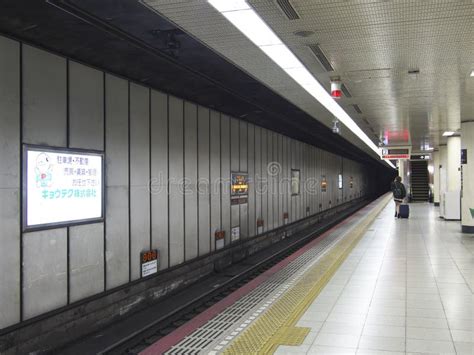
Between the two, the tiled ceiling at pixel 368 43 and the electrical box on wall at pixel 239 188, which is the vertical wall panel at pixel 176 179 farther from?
the electrical box on wall at pixel 239 188

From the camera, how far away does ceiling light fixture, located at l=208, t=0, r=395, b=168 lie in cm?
401

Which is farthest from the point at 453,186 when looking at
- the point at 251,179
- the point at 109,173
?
the point at 109,173

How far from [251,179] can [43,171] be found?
270 inches

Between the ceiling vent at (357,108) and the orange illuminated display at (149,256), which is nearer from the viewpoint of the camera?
the orange illuminated display at (149,256)

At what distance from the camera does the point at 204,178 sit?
8453 millimetres

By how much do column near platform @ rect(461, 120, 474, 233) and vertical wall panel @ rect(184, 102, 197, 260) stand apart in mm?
7731

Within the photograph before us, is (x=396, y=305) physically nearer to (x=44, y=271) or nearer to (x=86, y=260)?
(x=86, y=260)

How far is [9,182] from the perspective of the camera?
13.8 feet

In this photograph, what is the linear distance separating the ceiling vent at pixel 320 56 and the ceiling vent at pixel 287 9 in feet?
3.13

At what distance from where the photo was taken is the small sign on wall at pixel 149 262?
637 cm

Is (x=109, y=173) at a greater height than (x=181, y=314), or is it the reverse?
(x=109, y=173)

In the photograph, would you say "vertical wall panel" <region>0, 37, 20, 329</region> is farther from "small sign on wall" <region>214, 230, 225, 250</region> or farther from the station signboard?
the station signboard

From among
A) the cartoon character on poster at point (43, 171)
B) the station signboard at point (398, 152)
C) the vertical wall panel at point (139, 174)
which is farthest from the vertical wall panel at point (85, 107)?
the station signboard at point (398, 152)

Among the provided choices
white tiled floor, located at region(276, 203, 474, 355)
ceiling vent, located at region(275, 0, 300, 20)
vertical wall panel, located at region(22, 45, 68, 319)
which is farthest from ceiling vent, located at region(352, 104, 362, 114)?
vertical wall panel, located at region(22, 45, 68, 319)
